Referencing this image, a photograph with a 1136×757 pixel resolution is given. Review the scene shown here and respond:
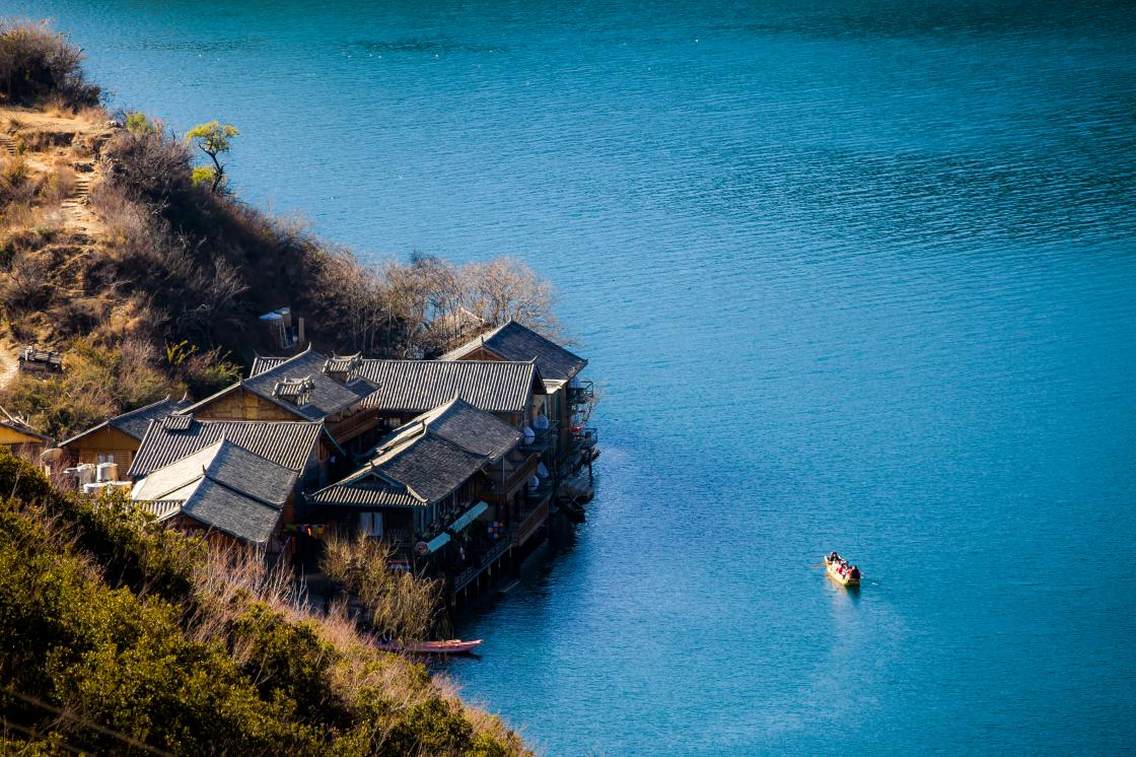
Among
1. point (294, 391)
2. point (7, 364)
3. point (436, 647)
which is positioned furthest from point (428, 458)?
point (7, 364)

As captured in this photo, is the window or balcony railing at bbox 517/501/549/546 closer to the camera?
the window

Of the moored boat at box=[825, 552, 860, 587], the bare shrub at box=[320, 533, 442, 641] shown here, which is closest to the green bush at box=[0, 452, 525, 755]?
the bare shrub at box=[320, 533, 442, 641]

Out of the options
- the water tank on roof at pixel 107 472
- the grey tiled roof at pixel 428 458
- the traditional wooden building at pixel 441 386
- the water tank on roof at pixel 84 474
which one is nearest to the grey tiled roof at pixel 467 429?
the grey tiled roof at pixel 428 458

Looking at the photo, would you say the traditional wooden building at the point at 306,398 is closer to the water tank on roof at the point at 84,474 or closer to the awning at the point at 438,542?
the water tank on roof at the point at 84,474

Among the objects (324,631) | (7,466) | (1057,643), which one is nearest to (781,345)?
(1057,643)

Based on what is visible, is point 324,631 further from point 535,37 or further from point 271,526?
point 535,37

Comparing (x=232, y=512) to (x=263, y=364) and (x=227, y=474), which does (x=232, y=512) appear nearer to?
(x=227, y=474)

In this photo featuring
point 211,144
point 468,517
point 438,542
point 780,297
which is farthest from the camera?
point 780,297

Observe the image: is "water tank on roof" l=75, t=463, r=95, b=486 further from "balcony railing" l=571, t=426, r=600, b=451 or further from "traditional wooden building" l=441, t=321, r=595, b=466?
"balcony railing" l=571, t=426, r=600, b=451
